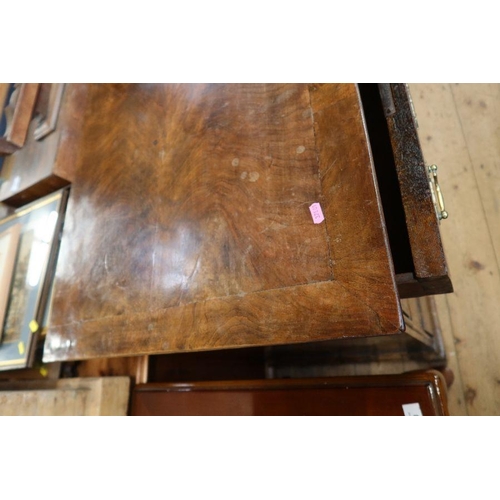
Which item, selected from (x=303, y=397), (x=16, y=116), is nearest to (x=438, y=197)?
(x=303, y=397)

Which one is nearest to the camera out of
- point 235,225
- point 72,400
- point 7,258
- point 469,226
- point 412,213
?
point 412,213

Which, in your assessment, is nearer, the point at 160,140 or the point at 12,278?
the point at 160,140

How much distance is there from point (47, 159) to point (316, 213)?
92 centimetres

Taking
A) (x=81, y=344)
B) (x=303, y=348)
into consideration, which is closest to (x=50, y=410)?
(x=81, y=344)

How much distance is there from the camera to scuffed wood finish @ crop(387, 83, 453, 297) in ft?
1.83

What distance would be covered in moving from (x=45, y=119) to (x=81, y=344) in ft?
2.62

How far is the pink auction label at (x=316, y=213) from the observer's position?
591 millimetres

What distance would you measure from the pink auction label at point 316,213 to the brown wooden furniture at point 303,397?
0.44 meters

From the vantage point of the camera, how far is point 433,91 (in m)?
1.56

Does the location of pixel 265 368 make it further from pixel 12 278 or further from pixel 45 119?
pixel 45 119

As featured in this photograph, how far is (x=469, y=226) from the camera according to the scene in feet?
4.43

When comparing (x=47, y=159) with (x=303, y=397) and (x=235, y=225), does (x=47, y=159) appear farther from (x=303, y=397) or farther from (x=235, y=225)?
(x=303, y=397)

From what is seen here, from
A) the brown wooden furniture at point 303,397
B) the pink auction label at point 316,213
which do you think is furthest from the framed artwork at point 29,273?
the pink auction label at point 316,213

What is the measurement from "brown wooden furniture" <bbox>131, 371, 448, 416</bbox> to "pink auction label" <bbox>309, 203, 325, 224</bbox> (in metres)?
0.44
